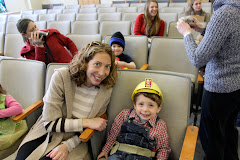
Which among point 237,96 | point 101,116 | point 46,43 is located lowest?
point 101,116

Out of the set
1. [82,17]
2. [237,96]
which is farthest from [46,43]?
[82,17]

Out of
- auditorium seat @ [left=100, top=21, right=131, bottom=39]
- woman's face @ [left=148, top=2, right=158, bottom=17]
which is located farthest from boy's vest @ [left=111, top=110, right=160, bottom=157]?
auditorium seat @ [left=100, top=21, right=131, bottom=39]

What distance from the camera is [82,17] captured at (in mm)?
3973

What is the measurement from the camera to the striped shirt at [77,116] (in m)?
1.07

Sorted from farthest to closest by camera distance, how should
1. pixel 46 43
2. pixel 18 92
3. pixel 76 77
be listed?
pixel 46 43 → pixel 18 92 → pixel 76 77

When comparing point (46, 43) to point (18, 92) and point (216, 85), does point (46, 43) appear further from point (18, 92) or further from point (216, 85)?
point (216, 85)

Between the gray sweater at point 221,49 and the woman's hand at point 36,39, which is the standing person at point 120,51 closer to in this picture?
the woman's hand at point 36,39

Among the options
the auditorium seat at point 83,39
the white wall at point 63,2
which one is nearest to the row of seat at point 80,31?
the auditorium seat at point 83,39

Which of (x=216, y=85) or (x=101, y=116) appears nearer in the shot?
(x=216, y=85)

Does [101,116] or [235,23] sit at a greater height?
[235,23]

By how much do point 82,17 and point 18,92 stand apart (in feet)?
9.53

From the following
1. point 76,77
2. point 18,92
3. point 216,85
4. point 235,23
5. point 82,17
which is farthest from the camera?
point 82,17

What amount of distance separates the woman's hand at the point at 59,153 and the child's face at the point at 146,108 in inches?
19.0

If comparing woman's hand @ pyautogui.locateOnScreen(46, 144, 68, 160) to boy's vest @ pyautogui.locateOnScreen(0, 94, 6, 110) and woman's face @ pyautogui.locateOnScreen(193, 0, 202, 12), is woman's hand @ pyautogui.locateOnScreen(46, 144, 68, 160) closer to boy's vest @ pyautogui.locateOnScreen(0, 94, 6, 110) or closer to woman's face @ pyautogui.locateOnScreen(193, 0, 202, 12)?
boy's vest @ pyautogui.locateOnScreen(0, 94, 6, 110)
